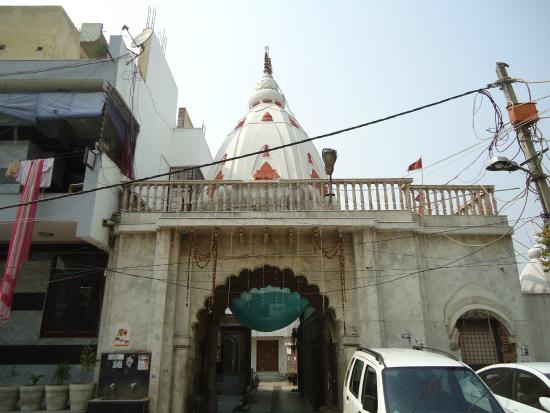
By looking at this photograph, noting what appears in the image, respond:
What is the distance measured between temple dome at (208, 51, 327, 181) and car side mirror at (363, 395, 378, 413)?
322 inches

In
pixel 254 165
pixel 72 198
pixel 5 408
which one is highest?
pixel 254 165

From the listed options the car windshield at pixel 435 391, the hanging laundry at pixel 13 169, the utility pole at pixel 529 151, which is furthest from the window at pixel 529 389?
the hanging laundry at pixel 13 169

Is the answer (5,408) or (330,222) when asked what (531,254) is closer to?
(330,222)

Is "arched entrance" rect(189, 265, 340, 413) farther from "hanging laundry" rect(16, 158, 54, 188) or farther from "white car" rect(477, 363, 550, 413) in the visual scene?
"hanging laundry" rect(16, 158, 54, 188)

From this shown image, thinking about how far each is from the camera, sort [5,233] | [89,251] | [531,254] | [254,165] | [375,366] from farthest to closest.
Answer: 1. [531,254]
2. [254,165]
3. [89,251]
4. [5,233]
5. [375,366]

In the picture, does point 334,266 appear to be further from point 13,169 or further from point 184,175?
point 13,169

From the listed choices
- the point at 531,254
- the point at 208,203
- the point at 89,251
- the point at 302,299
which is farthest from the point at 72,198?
the point at 531,254

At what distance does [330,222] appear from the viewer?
939 centimetres

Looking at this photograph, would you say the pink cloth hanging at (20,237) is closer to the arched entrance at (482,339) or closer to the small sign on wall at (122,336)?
the small sign on wall at (122,336)

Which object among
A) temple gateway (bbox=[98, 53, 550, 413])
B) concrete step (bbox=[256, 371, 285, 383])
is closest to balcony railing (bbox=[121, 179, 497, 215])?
temple gateway (bbox=[98, 53, 550, 413])

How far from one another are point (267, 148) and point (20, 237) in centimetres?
765

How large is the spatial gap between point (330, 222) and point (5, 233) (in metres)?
7.68

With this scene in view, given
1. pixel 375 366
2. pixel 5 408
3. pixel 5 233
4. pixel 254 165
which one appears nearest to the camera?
pixel 375 366

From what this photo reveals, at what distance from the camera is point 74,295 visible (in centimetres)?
1036
